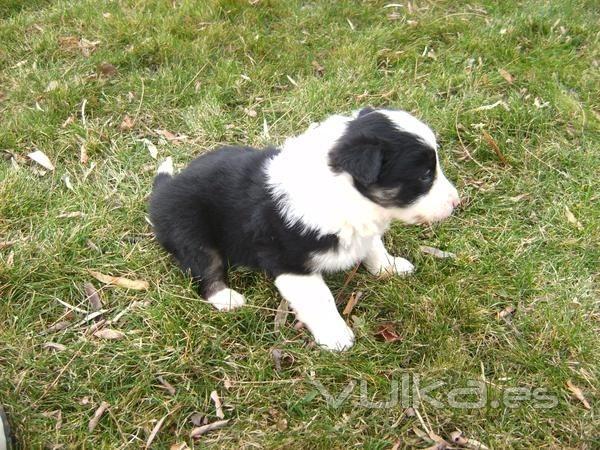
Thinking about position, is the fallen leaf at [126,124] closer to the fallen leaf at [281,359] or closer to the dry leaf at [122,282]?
the dry leaf at [122,282]

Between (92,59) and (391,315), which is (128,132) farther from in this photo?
(391,315)

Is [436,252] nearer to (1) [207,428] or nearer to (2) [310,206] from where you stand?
(2) [310,206]

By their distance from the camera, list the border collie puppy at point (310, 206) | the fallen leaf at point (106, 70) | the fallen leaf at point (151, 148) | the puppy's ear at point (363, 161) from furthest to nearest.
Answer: the fallen leaf at point (106, 70), the fallen leaf at point (151, 148), the border collie puppy at point (310, 206), the puppy's ear at point (363, 161)

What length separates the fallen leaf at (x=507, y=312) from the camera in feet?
10.5

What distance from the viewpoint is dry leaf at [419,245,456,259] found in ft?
11.5

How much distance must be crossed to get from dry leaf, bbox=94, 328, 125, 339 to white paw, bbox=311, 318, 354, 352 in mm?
1120

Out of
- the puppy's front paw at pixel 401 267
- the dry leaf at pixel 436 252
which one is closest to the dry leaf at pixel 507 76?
the dry leaf at pixel 436 252

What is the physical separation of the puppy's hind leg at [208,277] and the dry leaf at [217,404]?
563 mm

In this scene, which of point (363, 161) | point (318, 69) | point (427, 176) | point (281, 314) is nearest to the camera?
point (363, 161)

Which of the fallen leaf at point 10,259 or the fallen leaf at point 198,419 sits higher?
the fallen leaf at point 10,259

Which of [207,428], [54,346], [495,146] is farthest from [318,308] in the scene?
[495,146]

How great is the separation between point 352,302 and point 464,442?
3.29ft

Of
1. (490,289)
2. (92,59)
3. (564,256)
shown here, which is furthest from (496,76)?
(92,59)

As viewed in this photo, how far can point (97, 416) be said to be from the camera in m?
2.80
